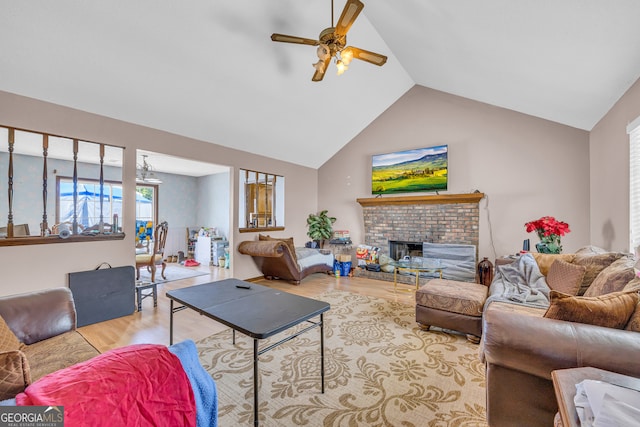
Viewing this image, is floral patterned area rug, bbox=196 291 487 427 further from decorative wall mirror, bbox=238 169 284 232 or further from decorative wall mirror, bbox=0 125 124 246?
decorative wall mirror, bbox=238 169 284 232

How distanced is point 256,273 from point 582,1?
509 centimetres

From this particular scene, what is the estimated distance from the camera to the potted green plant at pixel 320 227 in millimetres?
6008

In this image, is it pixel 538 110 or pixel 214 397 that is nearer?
pixel 214 397

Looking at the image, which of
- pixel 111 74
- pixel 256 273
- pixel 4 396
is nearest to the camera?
pixel 4 396

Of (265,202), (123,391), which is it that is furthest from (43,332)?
(265,202)

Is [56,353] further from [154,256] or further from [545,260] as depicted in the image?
[545,260]

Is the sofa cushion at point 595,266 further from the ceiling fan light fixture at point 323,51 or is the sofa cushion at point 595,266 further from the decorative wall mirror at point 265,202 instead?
the decorative wall mirror at point 265,202

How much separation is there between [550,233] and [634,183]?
1.15m

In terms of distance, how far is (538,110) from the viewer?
12.4ft

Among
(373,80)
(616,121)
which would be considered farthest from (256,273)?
(616,121)

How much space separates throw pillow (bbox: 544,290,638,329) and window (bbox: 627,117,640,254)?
1511 mm

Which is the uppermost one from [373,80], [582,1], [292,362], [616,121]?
[373,80]

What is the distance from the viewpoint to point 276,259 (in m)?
4.59

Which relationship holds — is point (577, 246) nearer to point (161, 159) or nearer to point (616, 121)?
point (616, 121)
